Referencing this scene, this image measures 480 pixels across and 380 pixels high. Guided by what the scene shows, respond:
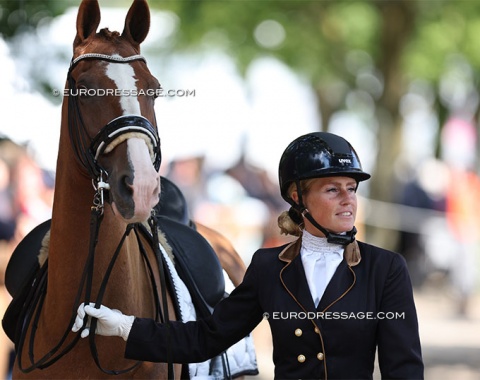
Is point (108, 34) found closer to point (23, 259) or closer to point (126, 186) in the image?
point (126, 186)

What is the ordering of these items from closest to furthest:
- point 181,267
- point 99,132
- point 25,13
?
1. point 99,132
2. point 181,267
3. point 25,13

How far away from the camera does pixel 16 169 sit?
33.4 feet

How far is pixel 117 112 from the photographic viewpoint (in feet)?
15.0

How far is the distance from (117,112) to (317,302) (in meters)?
1.26

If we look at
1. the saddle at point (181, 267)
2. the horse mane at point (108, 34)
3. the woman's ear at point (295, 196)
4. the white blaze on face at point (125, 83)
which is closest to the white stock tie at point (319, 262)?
the woman's ear at point (295, 196)

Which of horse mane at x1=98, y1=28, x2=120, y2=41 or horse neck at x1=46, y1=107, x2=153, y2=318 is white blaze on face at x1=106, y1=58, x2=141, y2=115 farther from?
horse neck at x1=46, y1=107, x2=153, y2=318

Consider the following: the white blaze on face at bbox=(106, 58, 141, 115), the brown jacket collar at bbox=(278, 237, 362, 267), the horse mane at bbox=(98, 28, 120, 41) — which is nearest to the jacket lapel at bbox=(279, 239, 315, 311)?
the brown jacket collar at bbox=(278, 237, 362, 267)

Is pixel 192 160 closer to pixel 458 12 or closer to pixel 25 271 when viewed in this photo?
pixel 458 12

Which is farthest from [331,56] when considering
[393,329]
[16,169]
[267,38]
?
[393,329]

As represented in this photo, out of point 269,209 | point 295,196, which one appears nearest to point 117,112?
point 295,196

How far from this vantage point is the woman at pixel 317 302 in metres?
4.26

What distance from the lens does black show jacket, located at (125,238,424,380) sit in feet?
13.9

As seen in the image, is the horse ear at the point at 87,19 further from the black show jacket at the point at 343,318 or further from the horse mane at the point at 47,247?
the black show jacket at the point at 343,318

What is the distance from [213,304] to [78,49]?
1.82 metres
